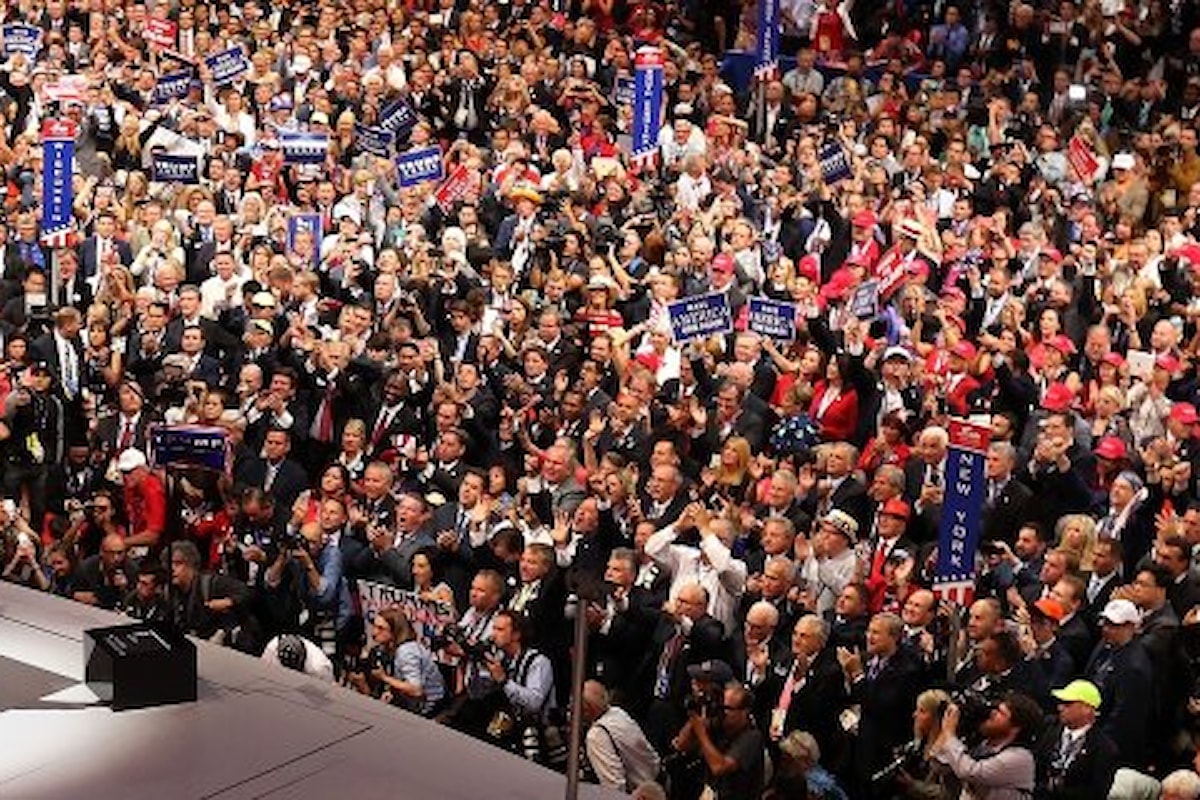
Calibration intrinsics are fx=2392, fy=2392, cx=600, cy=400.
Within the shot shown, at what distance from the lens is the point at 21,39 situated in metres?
19.4

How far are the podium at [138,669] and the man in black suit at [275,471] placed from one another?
4.48m

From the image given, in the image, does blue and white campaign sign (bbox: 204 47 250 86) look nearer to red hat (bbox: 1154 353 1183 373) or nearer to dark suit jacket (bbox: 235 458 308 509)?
dark suit jacket (bbox: 235 458 308 509)

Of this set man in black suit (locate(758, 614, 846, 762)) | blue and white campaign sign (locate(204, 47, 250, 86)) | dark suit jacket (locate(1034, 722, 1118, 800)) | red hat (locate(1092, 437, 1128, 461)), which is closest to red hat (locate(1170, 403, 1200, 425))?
red hat (locate(1092, 437, 1128, 461))

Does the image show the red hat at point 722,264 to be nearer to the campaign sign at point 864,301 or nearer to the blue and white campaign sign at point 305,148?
the campaign sign at point 864,301

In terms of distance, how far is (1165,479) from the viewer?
10922 millimetres

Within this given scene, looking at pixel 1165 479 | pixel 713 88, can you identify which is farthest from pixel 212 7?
pixel 1165 479

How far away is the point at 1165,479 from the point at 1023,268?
3.99m

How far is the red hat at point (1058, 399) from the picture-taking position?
11938 mm

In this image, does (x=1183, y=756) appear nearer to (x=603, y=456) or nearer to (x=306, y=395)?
→ (x=603, y=456)

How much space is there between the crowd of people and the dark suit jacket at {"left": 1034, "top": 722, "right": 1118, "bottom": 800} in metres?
0.02

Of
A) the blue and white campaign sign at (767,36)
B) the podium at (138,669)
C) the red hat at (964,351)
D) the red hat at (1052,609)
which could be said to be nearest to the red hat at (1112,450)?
the red hat at (964,351)

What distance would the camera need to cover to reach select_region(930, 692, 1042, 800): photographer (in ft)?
27.5

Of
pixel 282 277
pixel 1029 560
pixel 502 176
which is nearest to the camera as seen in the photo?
pixel 1029 560

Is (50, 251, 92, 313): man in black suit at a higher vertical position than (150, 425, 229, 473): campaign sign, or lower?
lower
